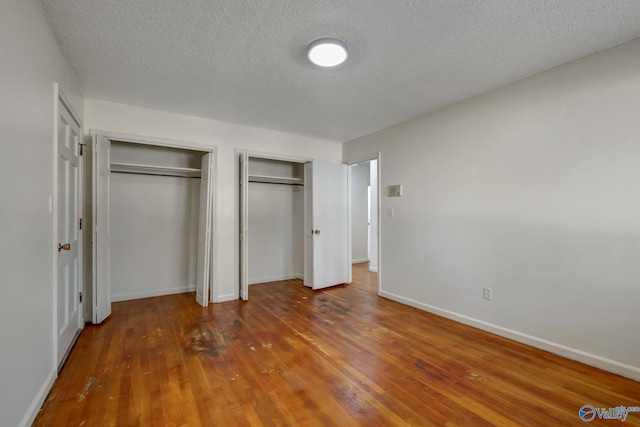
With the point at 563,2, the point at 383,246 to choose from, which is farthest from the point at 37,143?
the point at 383,246

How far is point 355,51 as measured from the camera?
7.14ft

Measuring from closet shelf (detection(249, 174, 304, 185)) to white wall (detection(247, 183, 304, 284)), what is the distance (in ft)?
0.25

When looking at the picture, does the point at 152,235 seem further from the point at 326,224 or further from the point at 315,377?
the point at 315,377

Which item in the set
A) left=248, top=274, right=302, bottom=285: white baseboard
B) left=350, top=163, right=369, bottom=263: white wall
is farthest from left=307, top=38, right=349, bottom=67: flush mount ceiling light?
left=350, top=163, right=369, bottom=263: white wall

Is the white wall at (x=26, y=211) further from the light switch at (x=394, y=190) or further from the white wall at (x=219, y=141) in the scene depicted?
the light switch at (x=394, y=190)

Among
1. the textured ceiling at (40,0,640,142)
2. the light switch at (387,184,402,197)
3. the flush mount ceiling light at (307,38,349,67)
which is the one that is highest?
the textured ceiling at (40,0,640,142)

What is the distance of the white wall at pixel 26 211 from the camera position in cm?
132

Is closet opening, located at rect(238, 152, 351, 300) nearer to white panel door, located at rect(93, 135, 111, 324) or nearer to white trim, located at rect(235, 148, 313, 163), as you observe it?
white trim, located at rect(235, 148, 313, 163)

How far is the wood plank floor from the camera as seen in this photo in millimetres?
1655

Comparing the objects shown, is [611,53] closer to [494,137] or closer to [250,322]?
[494,137]

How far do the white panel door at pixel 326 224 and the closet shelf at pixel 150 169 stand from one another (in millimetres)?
1750

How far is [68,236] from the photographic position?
2.45 metres

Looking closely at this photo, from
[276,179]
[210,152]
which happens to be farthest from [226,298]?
[276,179]

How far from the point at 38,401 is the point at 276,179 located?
12.3ft
